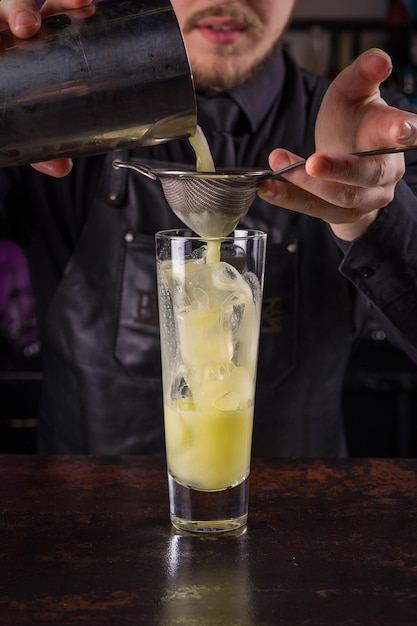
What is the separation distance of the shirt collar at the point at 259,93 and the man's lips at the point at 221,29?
133mm

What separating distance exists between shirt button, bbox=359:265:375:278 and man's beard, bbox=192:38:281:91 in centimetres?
72

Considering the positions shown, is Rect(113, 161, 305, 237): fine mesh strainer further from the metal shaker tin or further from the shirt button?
the shirt button

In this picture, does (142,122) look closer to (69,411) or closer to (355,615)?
(355,615)

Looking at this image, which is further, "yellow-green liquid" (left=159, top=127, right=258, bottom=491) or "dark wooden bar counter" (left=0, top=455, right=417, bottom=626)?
"yellow-green liquid" (left=159, top=127, right=258, bottom=491)

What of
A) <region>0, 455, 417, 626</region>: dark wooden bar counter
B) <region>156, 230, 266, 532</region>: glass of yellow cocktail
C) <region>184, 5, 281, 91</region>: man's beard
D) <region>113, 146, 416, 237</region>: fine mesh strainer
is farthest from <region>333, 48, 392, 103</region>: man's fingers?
<region>184, 5, 281, 91</region>: man's beard

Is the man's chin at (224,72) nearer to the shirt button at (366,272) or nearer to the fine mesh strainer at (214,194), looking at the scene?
the shirt button at (366,272)

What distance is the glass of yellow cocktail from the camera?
1.16 metres

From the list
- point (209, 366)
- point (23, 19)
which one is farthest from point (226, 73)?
point (209, 366)

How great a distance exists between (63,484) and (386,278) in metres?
0.72

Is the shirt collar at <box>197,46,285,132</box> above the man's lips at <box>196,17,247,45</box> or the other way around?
the other way around

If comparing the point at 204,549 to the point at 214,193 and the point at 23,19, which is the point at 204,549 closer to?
the point at 214,193

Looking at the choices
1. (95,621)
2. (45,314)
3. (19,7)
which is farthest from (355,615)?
(45,314)

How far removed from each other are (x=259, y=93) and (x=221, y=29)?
0.65 ft

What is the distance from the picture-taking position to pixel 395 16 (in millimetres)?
3936
